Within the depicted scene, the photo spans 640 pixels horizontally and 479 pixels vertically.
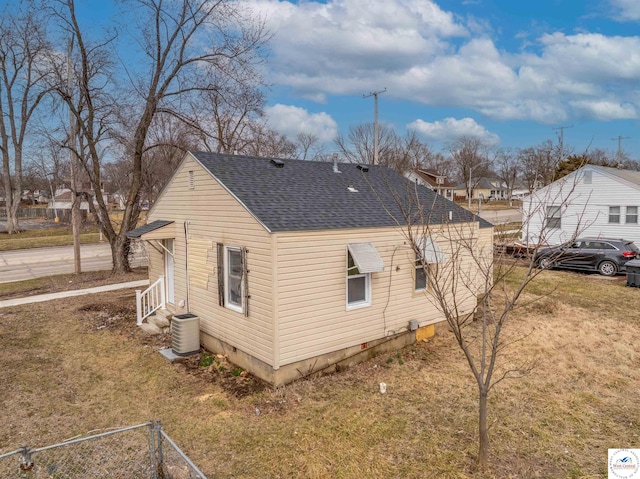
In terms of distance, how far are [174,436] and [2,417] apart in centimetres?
310

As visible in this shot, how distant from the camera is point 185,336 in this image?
9.42m

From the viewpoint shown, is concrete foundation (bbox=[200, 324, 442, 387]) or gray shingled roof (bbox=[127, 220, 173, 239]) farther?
gray shingled roof (bbox=[127, 220, 173, 239])

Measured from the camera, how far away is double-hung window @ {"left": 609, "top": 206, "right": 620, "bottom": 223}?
70.5 feet

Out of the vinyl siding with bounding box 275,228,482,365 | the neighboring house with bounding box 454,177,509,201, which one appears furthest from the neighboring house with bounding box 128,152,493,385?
the neighboring house with bounding box 454,177,509,201

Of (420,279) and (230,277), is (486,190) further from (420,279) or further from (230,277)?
(230,277)

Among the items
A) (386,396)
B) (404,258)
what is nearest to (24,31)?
(404,258)

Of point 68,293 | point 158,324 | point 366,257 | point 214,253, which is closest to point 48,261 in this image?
point 68,293

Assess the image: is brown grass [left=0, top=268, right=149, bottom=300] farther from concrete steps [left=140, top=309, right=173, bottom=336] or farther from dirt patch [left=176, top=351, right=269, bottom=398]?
dirt patch [left=176, top=351, right=269, bottom=398]

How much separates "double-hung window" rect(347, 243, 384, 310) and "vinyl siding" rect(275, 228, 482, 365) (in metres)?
0.12

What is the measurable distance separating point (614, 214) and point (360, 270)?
1998 cm

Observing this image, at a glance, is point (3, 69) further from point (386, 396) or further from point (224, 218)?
point (386, 396)

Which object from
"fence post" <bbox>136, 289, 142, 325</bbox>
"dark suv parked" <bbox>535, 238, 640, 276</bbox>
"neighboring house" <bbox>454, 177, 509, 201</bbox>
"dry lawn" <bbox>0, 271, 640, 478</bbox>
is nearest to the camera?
Result: "dry lawn" <bbox>0, 271, 640, 478</bbox>

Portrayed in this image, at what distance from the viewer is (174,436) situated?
6254mm

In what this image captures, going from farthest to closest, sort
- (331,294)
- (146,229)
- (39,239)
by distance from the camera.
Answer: (39,239)
(146,229)
(331,294)
